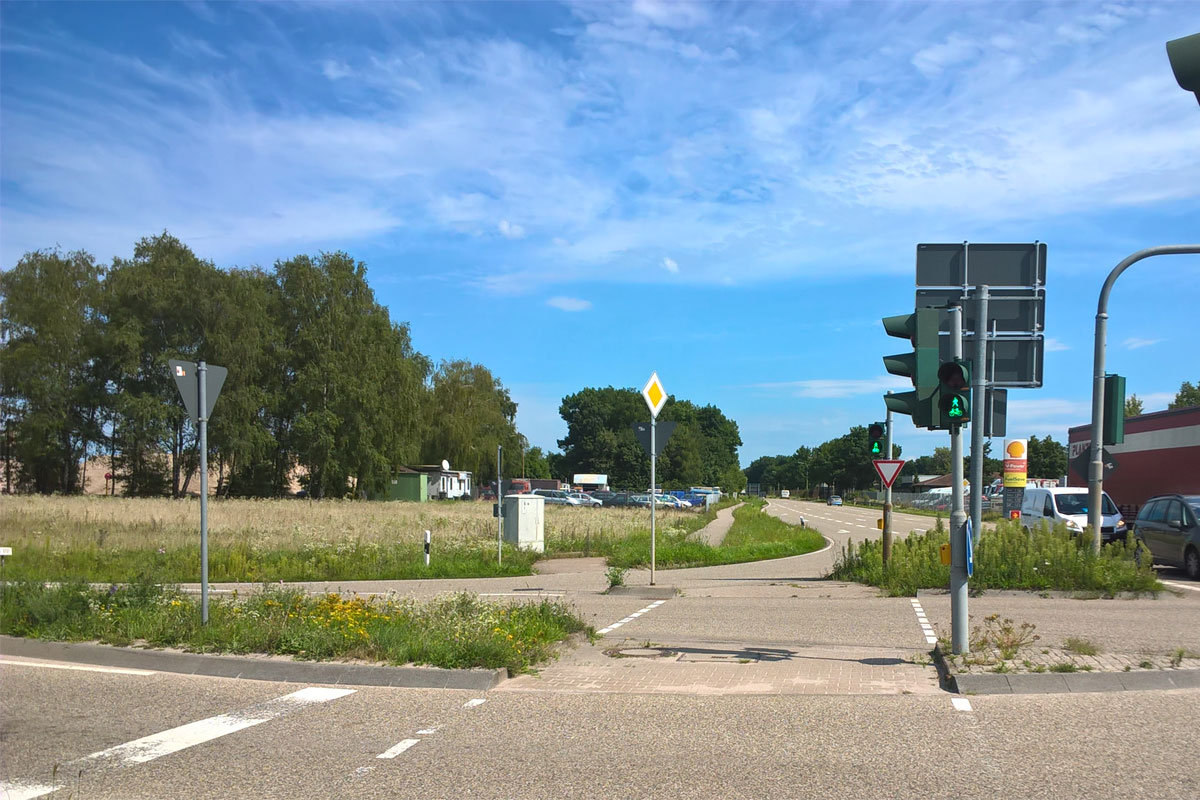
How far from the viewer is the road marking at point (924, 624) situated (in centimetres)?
1118

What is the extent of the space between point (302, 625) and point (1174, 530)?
60.0 feet

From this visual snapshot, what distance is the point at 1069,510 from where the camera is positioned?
24.0 meters

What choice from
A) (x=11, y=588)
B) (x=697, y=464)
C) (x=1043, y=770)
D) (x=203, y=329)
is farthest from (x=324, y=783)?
(x=697, y=464)

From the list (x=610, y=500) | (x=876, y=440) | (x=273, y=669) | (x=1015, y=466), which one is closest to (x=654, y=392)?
(x=876, y=440)

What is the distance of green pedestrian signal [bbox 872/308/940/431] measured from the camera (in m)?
9.74

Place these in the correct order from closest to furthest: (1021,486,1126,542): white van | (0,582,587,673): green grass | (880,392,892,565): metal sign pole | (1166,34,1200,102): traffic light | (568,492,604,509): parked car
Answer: (1166,34,1200,102): traffic light < (0,582,587,673): green grass < (880,392,892,565): metal sign pole < (1021,486,1126,542): white van < (568,492,604,509): parked car

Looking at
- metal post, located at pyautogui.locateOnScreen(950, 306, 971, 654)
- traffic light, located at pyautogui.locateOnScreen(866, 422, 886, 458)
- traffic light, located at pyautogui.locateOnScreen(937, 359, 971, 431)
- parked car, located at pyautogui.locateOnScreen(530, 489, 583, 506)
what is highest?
traffic light, located at pyautogui.locateOnScreen(937, 359, 971, 431)

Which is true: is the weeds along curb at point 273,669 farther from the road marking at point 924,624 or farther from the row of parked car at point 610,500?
the row of parked car at point 610,500

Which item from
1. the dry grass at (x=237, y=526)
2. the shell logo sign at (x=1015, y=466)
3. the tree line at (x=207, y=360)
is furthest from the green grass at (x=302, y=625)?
the tree line at (x=207, y=360)

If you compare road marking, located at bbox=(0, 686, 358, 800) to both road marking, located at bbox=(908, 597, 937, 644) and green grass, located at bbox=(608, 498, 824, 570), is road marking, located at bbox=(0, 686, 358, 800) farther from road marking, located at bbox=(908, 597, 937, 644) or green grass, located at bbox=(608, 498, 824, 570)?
green grass, located at bbox=(608, 498, 824, 570)

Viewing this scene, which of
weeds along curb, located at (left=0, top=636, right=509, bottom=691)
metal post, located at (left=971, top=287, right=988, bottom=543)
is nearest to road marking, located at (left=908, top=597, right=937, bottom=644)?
metal post, located at (left=971, top=287, right=988, bottom=543)

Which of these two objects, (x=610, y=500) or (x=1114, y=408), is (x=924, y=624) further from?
(x=610, y=500)

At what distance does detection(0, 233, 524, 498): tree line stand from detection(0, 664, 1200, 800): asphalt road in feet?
165

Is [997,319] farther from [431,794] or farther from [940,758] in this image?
[431,794]
